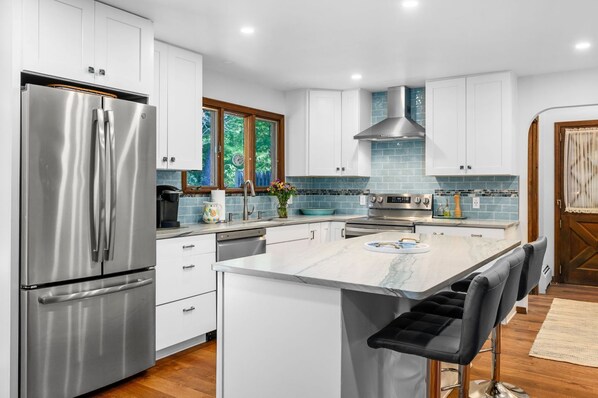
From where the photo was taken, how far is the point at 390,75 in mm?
4926

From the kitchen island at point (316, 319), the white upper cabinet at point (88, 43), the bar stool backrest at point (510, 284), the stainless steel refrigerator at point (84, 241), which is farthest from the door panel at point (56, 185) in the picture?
the bar stool backrest at point (510, 284)

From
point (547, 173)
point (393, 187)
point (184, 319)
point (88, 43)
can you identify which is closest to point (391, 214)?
point (393, 187)

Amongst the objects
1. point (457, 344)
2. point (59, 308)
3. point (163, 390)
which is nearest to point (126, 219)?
point (59, 308)

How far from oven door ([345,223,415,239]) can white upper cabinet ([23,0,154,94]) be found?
8.89 ft

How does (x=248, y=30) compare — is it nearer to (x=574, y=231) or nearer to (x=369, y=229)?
(x=369, y=229)

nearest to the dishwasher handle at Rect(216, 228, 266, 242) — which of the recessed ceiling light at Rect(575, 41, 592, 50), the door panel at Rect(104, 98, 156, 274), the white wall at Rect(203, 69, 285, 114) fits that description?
the door panel at Rect(104, 98, 156, 274)

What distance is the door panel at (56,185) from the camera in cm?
254

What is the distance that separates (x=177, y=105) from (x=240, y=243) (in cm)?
127

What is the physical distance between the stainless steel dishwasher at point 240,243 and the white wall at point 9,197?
62.3 inches

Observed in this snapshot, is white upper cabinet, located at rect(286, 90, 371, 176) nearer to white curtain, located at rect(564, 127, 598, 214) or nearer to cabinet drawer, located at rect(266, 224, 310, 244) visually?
cabinet drawer, located at rect(266, 224, 310, 244)

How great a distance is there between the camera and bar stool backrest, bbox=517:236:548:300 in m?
2.53

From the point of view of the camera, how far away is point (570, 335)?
4.08 m

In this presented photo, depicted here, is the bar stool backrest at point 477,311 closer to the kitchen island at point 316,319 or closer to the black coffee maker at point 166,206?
the kitchen island at point 316,319

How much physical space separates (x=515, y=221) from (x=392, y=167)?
152cm
